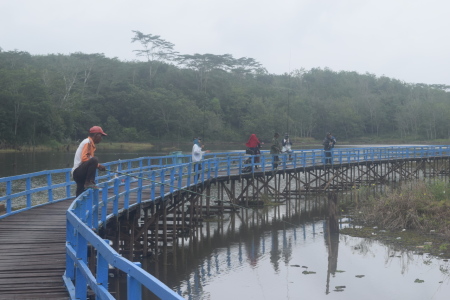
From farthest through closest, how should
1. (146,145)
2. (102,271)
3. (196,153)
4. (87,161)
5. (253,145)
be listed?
(146,145)
(253,145)
(196,153)
(87,161)
(102,271)

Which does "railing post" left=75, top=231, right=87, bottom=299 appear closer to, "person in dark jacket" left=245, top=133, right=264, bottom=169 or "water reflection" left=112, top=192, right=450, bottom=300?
"water reflection" left=112, top=192, right=450, bottom=300

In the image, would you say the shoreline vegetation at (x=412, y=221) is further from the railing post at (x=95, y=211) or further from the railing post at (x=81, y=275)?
the railing post at (x=81, y=275)

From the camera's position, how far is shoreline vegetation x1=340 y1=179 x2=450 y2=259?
17.3 m

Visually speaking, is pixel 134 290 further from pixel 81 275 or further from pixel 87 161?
pixel 87 161

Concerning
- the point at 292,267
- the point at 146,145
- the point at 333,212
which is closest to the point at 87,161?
the point at 292,267

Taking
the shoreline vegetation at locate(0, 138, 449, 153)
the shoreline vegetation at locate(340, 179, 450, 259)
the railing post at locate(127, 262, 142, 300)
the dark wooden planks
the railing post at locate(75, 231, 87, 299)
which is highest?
the railing post at locate(127, 262, 142, 300)

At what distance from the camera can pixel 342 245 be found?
17.9 metres

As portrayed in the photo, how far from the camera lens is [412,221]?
19.2 metres

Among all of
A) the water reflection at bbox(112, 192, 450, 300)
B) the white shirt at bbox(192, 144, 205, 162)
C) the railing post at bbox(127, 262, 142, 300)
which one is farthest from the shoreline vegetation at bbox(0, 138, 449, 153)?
the railing post at bbox(127, 262, 142, 300)

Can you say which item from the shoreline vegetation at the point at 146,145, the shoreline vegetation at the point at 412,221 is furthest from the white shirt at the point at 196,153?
the shoreline vegetation at the point at 146,145

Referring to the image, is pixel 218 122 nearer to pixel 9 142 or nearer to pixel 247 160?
pixel 9 142

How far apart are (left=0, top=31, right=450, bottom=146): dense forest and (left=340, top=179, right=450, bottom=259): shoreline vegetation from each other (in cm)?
4354

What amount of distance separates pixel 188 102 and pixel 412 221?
64.8 m

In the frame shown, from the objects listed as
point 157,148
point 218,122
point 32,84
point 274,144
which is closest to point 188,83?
point 218,122
